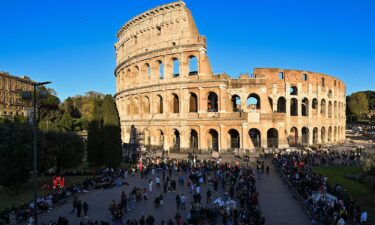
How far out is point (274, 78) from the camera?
44500mm

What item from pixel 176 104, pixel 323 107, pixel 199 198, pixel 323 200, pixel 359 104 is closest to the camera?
pixel 323 200

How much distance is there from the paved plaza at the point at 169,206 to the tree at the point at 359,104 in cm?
8104

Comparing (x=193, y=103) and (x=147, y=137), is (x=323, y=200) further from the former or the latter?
(x=147, y=137)

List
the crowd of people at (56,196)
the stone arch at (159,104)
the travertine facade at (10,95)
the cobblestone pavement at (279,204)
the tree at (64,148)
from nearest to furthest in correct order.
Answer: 1. the cobblestone pavement at (279,204)
2. the crowd of people at (56,196)
3. the tree at (64,148)
4. the stone arch at (159,104)
5. the travertine facade at (10,95)

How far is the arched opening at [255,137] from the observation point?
4134 centimetres

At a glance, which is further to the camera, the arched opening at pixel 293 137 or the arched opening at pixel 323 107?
the arched opening at pixel 323 107

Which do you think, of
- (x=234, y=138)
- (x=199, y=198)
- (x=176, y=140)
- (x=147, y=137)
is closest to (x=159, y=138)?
(x=147, y=137)

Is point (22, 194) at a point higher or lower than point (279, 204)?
lower

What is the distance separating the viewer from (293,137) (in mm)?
46250

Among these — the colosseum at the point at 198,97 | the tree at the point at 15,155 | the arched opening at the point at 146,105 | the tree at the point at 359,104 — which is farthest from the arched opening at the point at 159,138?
the tree at the point at 359,104

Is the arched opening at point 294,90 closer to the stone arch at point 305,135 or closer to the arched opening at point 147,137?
the stone arch at point 305,135

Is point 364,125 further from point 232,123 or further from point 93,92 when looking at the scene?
point 93,92

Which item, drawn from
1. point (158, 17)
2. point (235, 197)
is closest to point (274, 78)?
point (158, 17)

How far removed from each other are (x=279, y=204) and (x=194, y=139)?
24.6 m
